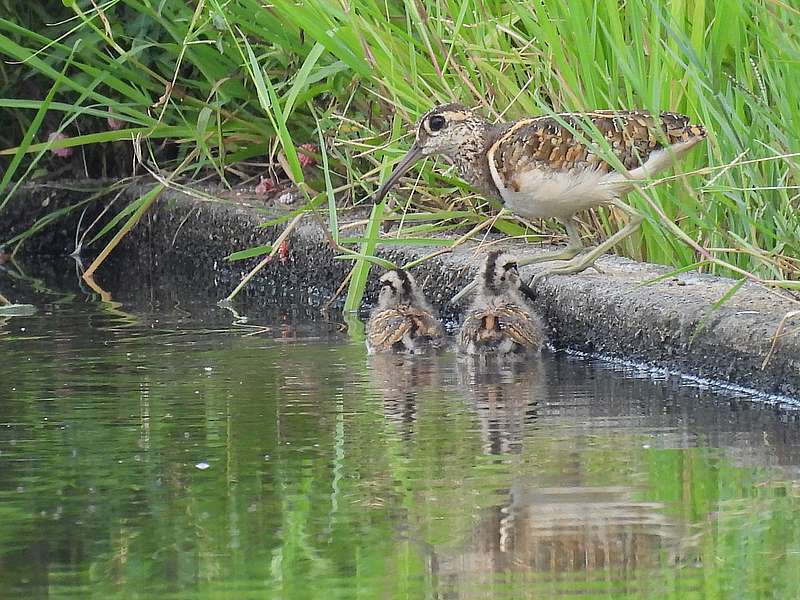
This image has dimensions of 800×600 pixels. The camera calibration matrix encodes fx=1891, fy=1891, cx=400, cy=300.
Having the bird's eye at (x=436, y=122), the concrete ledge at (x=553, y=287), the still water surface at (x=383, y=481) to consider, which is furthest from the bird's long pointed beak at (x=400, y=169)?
the still water surface at (x=383, y=481)

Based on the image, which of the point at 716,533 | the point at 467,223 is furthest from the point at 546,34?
the point at 716,533

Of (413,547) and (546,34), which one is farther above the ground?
(546,34)

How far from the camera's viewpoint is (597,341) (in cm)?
709

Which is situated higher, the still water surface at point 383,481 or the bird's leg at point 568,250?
the bird's leg at point 568,250

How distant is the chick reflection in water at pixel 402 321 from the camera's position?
7.45 meters

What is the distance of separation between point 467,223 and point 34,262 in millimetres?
3897

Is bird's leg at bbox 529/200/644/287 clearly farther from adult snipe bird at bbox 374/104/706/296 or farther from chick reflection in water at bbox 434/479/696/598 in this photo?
chick reflection in water at bbox 434/479/696/598

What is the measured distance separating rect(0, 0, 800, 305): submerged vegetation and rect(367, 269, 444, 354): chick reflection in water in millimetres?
192

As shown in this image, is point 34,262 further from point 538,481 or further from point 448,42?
point 538,481

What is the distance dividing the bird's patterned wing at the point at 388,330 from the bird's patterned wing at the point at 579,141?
71 centimetres

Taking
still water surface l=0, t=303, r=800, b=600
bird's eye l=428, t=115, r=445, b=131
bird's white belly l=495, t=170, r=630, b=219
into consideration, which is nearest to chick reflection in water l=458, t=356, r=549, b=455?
still water surface l=0, t=303, r=800, b=600

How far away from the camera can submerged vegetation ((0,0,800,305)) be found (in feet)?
21.2

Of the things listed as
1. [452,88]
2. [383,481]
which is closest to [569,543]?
[383,481]

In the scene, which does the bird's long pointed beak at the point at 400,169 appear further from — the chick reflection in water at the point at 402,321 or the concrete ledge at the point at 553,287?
the concrete ledge at the point at 553,287
